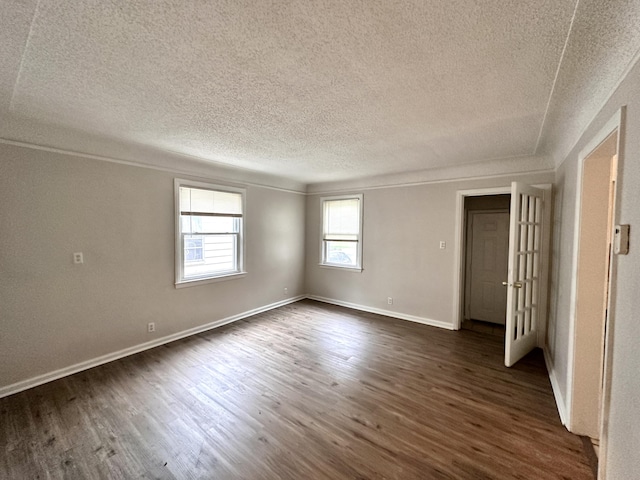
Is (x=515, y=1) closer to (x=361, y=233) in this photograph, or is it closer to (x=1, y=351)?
(x=361, y=233)

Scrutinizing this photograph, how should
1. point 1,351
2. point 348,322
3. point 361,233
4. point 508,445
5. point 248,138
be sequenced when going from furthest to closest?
point 361,233
point 348,322
point 248,138
point 1,351
point 508,445

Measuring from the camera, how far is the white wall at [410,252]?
3.97 m

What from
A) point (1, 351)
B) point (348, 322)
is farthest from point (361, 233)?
point (1, 351)

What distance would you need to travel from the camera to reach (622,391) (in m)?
1.11

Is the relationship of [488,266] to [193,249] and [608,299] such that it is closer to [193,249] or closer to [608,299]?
[608,299]

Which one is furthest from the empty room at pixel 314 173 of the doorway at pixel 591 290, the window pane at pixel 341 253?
the window pane at pixel 341 253

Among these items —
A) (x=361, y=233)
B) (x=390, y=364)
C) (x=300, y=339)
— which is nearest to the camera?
(x=390, y=364)

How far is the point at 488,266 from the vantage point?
4.42m

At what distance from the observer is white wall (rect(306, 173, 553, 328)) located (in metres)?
3.97

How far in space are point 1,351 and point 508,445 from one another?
165 inches

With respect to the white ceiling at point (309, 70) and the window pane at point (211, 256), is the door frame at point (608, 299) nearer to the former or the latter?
the white ceiling at point (309, 70)

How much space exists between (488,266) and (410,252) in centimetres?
136

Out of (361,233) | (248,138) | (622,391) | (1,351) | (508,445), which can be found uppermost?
(248,138)

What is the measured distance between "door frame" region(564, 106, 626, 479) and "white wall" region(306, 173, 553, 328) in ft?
5.54
